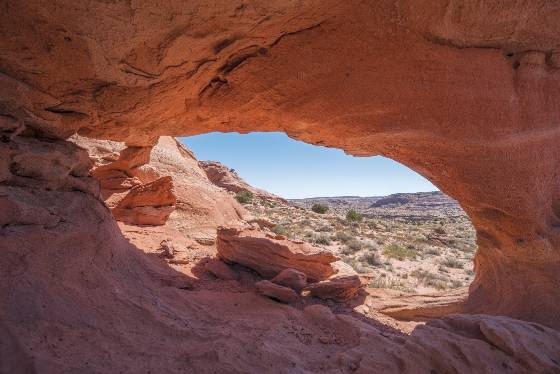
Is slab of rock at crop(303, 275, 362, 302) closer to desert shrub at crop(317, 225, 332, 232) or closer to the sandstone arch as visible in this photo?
the sandstone arch

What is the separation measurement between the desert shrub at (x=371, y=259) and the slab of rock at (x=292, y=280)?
707cm

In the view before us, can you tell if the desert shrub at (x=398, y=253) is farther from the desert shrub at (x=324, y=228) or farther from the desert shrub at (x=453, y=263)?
the desert shrub at (x=324, y=228)

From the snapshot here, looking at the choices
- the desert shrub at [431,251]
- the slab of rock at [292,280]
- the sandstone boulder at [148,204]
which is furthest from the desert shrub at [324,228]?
the slab of rock at [292,280]

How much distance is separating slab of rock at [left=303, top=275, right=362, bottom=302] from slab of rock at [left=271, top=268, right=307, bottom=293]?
262 mm

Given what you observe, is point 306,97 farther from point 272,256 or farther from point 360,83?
point 272,256

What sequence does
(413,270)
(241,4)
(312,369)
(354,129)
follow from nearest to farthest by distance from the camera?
(241,4) < (312,369) < (354,129) < (413,270)

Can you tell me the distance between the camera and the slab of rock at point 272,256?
21.9ft

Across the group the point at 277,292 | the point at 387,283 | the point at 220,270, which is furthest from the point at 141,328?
the point at 387,283

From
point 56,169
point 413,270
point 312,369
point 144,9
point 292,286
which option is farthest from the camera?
point 413,270

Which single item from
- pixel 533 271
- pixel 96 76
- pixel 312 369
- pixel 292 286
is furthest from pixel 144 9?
pixel 533 271

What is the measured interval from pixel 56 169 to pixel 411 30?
5138mm

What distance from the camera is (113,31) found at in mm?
3068

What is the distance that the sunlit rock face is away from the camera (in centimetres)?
324

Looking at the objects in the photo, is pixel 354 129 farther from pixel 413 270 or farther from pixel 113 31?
pixel 413 270
